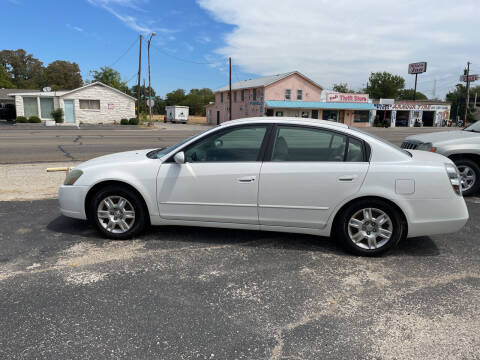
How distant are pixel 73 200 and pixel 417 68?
86.4 meters

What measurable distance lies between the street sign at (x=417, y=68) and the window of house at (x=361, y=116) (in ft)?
99.3

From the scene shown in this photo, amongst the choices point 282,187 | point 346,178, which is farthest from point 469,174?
point 282,187

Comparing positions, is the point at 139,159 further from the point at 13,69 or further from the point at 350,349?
the point at 13,69

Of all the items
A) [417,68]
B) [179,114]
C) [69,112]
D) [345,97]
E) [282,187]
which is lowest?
[282,187]

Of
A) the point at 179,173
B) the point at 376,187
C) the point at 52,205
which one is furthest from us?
the point at 52,205

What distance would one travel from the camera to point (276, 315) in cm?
297

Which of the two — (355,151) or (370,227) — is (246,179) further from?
(370,227)

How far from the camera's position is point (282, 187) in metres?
4.06

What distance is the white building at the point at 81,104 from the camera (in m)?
36.4

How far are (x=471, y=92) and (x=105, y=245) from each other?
124 meters

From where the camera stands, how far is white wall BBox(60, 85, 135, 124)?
37819mm

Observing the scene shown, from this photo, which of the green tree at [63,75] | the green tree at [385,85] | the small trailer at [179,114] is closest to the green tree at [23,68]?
the green tree at [63,75]

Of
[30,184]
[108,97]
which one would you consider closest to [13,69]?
[108,97]

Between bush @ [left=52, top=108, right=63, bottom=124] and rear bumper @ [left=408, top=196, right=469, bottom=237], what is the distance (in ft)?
127
